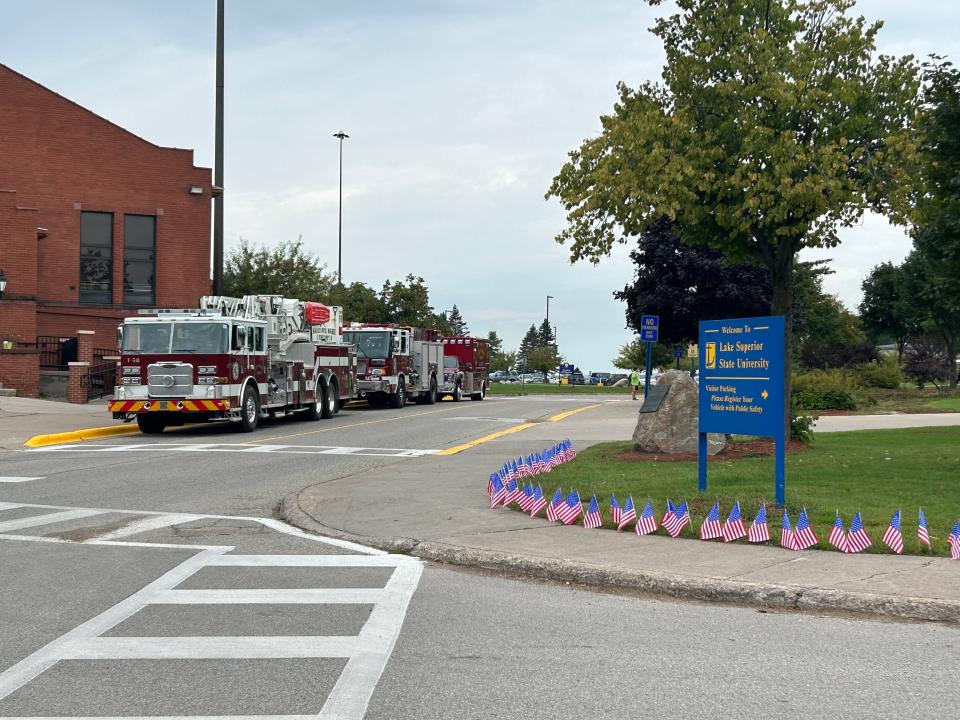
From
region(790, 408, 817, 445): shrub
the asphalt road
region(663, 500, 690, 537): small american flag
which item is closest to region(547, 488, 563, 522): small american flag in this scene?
region(663, 500, 690, 537): small american flag

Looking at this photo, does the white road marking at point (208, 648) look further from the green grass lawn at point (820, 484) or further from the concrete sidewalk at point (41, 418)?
the concrete sidewalk at point (41, 418)

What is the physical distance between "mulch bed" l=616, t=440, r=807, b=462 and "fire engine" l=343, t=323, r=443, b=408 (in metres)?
20.0

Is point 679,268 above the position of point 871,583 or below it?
above

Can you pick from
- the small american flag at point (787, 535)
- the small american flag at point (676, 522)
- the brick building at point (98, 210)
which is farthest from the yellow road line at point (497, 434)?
the brick building at point (98, 210)

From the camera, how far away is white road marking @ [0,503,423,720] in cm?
521

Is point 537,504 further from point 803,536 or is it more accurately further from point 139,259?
point 139,259

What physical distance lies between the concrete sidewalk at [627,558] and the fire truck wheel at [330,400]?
1668cm

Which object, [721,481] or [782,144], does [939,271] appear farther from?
[721,481]

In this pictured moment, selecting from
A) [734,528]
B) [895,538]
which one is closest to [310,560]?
[734,528]

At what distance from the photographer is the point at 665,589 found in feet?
24.1

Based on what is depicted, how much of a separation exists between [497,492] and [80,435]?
1364cm

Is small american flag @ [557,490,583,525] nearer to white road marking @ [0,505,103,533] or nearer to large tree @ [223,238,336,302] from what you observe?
white road marking @ [0,505,103,533]

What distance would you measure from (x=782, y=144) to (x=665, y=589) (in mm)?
9206

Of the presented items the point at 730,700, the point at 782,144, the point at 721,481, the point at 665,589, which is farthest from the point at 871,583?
the point at 782,144
